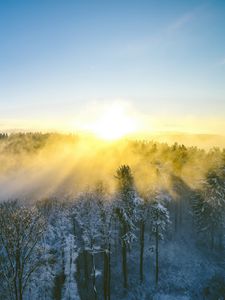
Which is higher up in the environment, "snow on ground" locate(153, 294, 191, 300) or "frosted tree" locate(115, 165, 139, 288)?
"frosted tree" locate(115, 165, 139, 288)

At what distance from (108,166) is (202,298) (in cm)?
6424

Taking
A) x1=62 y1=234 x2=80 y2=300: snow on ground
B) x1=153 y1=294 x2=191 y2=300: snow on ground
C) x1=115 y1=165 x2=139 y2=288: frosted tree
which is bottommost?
x1=153 y1=294 x2=191 y2=300: snow on ground

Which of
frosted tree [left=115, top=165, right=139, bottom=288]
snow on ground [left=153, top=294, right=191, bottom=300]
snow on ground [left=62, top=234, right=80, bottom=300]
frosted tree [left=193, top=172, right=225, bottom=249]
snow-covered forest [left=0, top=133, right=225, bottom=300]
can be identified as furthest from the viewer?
frosted tree [left=193, top=172, right=225, bottom=249]

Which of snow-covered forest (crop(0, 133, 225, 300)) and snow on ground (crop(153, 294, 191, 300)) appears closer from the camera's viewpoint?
snow-covered forest (crop(0, 133, 225, 300))

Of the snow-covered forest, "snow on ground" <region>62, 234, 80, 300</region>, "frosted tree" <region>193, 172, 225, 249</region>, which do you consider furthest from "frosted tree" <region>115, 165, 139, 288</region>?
"frosted tree" <region>193, 172, 225, 249</region>

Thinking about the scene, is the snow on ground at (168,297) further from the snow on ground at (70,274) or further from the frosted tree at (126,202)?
the snow on ground at (70,274)

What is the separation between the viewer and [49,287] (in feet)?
108

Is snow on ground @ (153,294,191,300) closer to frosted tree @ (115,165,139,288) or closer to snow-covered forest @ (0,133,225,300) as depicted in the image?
snow-covered forest @ (0,133,225,300)

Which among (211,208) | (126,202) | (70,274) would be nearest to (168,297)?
(70,274)

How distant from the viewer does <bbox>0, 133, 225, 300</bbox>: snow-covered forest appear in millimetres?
25484

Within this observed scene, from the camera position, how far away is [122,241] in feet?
130

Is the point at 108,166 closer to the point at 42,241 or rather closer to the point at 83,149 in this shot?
the point at 83,149

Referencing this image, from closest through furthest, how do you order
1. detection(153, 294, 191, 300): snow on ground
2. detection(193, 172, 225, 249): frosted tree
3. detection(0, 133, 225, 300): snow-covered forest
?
1. detection(0, 133, 225, 300): snow-covered forest
2. detection(153, 294, 191, 300): snow on ground
3. detection(193, 172, 225, 249): frosted tree

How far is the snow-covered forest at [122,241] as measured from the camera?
25.5 metres
